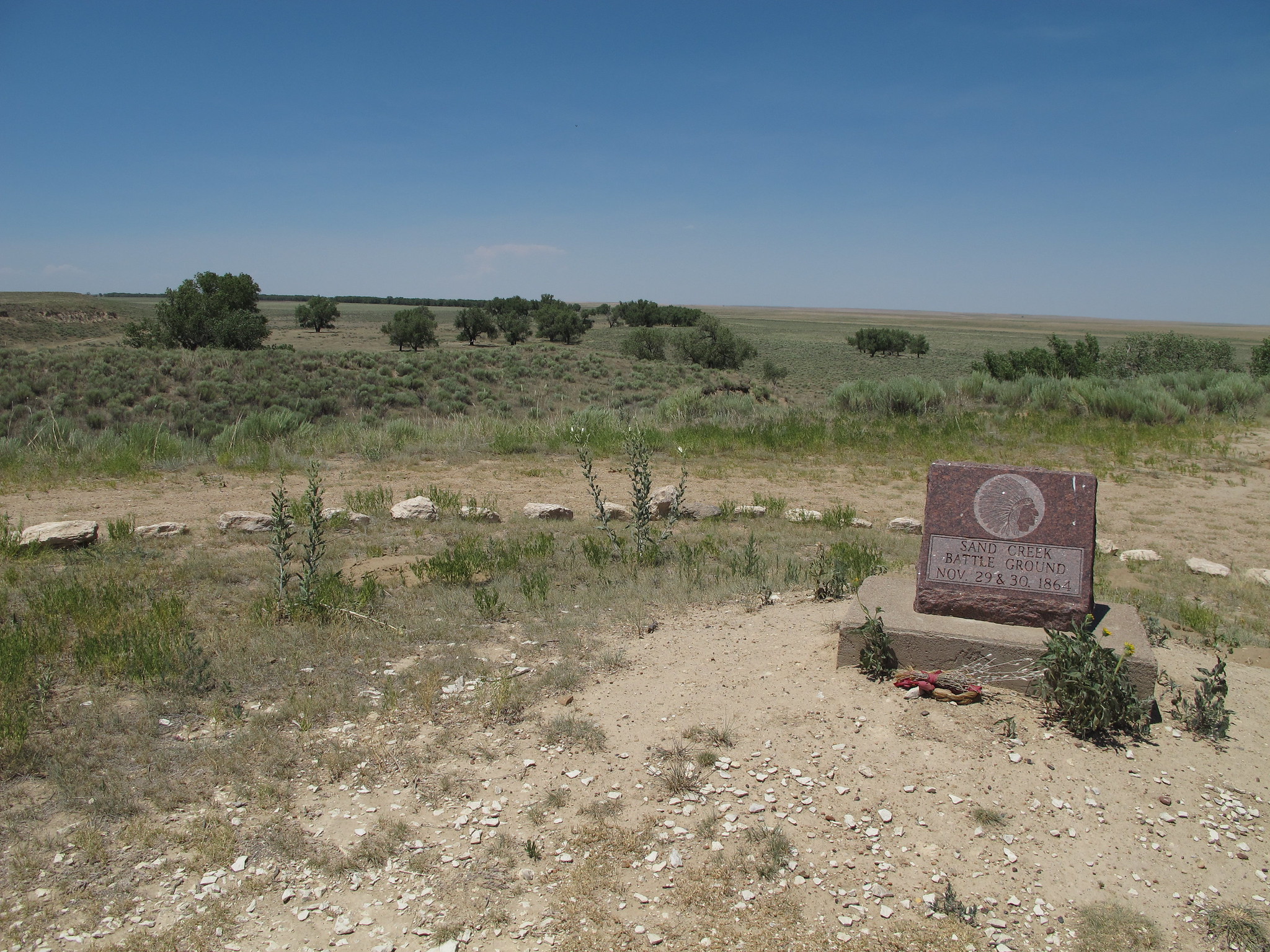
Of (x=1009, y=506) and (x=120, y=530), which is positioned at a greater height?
(x=1009, y=506)

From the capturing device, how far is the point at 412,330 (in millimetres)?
42938

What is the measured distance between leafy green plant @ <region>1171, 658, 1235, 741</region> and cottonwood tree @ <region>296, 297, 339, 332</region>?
64731 millimetres

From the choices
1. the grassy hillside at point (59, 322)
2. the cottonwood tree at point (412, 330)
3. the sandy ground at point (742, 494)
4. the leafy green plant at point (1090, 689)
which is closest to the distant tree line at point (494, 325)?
the cottonwood tree at point (412, 330)

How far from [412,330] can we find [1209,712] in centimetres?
4253

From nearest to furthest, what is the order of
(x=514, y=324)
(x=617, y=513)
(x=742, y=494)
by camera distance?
(x=617, y=513)
(x=742, y=494)
(x=514, y=324)

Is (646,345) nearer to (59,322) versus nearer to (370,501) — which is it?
(370,501)

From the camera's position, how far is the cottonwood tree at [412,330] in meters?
42.9

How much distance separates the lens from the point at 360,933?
114 inches

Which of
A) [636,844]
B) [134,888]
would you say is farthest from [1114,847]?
[134,888]

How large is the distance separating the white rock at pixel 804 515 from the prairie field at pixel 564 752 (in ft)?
0.28

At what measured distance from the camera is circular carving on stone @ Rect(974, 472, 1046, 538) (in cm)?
467

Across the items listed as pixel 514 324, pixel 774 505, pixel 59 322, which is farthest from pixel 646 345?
pixel 59 322

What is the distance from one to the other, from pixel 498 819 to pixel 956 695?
2412 mm

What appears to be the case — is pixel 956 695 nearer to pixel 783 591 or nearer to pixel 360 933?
pixel 783 591
